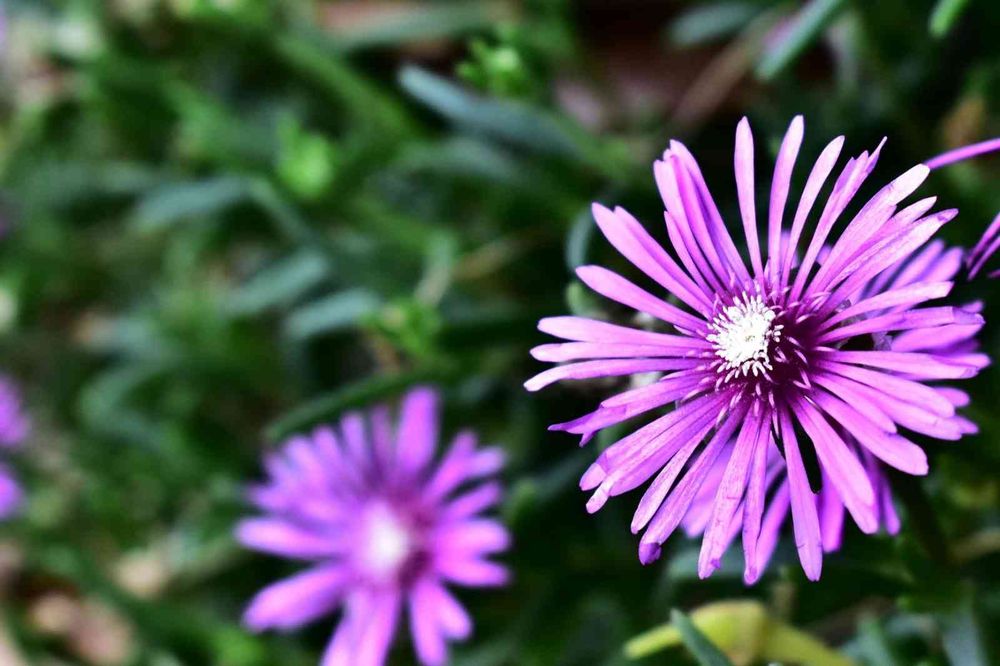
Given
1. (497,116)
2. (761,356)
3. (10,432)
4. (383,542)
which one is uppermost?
(10,432)

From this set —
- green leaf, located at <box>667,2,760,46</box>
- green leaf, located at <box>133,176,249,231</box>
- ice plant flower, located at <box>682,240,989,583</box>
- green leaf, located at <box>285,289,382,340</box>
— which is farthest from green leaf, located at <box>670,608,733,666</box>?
green leaf, located at <box>133,176,249,231</box>

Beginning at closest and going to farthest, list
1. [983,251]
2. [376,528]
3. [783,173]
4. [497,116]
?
[783,173] → [983,251] → [497,116] → [376,528]

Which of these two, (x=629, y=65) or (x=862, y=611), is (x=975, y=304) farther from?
(x=629, y=65)

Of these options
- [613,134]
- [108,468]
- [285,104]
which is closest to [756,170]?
[613,134]

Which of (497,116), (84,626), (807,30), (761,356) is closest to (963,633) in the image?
(761,356)

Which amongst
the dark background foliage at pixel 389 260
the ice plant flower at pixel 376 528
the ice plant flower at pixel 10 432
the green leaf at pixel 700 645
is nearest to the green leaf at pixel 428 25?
the dark background foliage at pixel 389 260

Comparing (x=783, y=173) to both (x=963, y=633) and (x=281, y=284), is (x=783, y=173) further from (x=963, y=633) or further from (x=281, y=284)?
(x=281, y=284)
